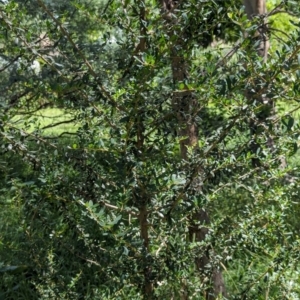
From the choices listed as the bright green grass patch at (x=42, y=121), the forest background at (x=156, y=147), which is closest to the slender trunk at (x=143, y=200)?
the forest background at (x=156, y=147)

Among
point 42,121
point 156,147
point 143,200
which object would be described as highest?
point 42,121

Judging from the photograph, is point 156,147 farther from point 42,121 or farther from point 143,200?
point 42,121

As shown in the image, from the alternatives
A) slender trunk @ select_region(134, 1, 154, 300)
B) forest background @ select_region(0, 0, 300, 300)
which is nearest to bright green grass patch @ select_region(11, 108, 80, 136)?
forest background @ select_region(0, 0, 300, 300)

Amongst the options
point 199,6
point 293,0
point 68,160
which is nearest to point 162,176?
point 68,160

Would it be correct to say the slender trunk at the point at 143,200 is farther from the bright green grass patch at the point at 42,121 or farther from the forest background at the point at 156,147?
the bright green grass patch at the point at 42,121

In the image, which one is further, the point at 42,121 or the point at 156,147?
the point at 42,121

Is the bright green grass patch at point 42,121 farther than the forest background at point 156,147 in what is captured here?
Yes

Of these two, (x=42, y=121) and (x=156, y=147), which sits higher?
(x=42, y=121)

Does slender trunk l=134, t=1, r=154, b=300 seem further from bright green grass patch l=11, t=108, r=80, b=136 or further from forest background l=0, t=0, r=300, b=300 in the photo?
bright green grass patch l=11, t=108, r=80, b=136

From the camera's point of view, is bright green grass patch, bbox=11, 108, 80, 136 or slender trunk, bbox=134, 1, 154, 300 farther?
bright green grass patch, bbox=11, 108, 80, 136

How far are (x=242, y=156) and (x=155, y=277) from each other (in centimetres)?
51

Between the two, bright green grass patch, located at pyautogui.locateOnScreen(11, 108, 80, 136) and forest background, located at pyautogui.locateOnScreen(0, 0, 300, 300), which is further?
bright green grass patch, located at pyautogui.locateOnScreen(11, 108, 80, 136)

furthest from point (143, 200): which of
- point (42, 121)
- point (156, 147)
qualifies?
point (42, 121)

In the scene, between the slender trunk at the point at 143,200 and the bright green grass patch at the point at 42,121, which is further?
the bright green grass patch at the point at 42,121
